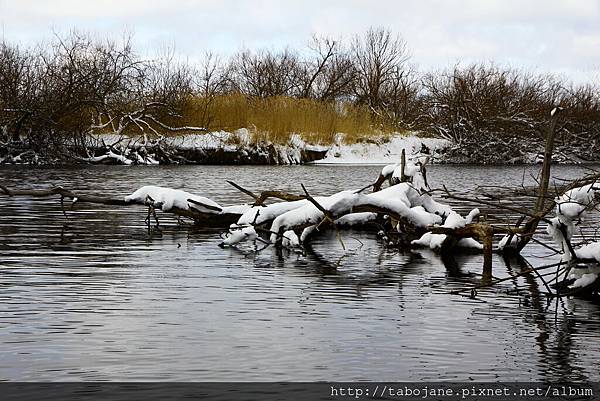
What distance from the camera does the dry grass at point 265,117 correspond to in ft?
132

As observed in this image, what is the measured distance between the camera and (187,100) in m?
40.6

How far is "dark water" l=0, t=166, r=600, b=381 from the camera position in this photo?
5867mm

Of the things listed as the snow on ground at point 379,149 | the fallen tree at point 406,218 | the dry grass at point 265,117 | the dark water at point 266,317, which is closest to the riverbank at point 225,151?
the snow on ground at point 379,149

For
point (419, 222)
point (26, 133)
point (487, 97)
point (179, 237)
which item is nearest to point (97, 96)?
point (26, 133)

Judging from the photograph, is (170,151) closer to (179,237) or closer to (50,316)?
(179,237)

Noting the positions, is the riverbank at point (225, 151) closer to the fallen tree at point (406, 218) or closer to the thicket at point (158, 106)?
the thicket at point (158, 106)

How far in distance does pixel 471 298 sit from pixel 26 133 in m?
31.8

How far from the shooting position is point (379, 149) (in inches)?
1731

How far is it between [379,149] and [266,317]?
37.0m

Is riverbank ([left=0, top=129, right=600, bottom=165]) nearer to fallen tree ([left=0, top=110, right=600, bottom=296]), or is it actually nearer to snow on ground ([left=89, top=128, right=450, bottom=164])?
snow on ground ([left=89, top=128, right=450, bottom=164])

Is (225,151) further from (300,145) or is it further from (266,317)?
(266,317)

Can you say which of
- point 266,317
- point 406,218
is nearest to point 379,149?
point 406,218

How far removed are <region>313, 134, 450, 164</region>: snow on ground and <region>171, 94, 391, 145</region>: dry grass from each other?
0.90m

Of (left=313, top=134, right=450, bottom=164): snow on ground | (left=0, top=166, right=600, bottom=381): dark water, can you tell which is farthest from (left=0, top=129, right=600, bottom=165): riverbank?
(left=0, top=166, right=600, bottom=381): dark water
